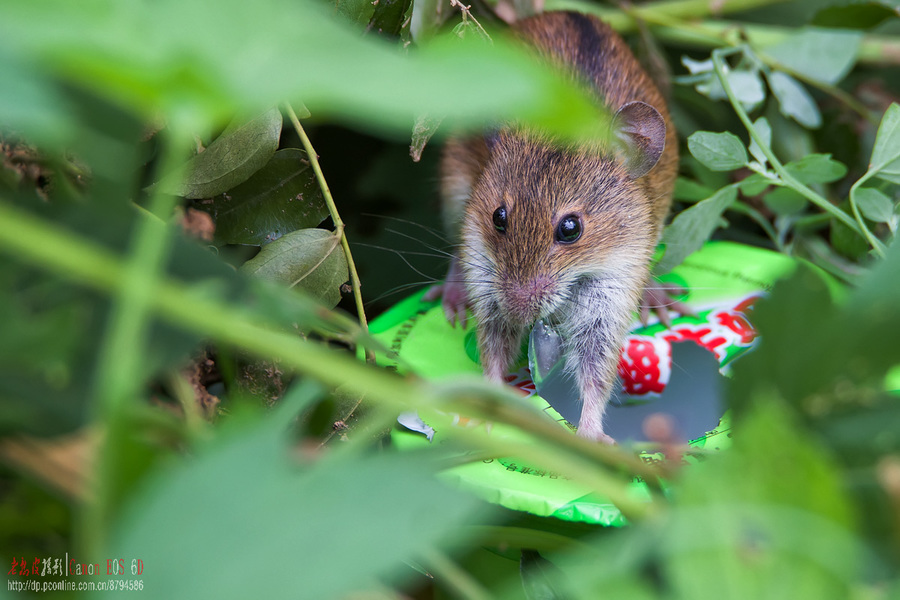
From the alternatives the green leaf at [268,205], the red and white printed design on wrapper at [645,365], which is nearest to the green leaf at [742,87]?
the red and white printed design on wrapper at [645,365]

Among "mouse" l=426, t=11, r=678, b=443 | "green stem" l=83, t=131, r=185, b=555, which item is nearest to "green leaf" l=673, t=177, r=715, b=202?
"mouse" l=426, t=11, r=678, b=443

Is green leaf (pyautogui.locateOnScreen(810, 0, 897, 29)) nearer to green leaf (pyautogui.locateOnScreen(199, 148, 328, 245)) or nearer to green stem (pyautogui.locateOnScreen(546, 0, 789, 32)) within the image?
green stem (pyautogui.locateOnScreen(546, 0, 789, 32))

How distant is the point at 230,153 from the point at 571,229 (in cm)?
77

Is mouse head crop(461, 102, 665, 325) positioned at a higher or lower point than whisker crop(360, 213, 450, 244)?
higher

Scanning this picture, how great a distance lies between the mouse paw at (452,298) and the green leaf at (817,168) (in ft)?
2.48

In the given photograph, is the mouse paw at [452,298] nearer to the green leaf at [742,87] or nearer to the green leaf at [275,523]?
the green leaf at [742,87]

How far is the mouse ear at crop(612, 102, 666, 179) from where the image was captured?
1596mm

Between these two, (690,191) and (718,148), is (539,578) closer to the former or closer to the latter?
(718,148)

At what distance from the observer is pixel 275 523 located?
342 millimetres

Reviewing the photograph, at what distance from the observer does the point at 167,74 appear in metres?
0.31

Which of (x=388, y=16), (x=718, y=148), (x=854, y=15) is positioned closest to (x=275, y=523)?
(x=388, y=16)

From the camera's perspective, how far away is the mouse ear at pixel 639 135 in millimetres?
1596

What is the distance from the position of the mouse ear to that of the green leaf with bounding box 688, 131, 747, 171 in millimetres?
192

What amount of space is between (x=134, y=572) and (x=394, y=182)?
1.66m
